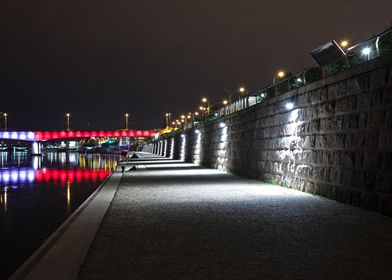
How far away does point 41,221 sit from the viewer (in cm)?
1709

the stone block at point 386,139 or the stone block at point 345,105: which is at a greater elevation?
the stone block at point 345,105

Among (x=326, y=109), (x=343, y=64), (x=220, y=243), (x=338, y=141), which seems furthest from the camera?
(x=326, y=109)

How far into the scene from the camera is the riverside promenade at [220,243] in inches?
281

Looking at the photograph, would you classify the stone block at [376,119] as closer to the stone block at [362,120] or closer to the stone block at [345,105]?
the stone block at [362,120]

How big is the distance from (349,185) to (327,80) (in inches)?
153

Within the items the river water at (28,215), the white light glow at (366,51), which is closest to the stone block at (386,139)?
the white light glow at (366,51)

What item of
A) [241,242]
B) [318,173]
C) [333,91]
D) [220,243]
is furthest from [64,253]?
[318,173]

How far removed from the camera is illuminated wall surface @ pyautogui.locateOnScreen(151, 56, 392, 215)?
42.5ft

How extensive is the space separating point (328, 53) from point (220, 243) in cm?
1087

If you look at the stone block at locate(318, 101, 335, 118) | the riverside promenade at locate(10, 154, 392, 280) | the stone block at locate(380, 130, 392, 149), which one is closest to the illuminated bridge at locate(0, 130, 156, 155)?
the stone block at locate(318, 101, 335, 118)

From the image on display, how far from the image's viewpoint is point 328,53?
1803cm

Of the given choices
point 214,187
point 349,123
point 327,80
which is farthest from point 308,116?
point 214,187

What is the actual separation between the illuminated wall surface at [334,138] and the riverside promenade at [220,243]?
0.79 metres

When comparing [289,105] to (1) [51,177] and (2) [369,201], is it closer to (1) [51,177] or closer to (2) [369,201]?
(2) [369,201]
